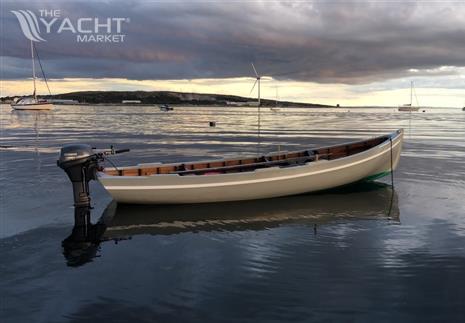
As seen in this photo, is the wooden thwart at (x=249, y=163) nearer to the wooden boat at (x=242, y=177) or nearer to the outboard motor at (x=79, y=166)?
the wooden boat at (x=242, y=177)

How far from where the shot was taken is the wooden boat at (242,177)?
13.5 meters

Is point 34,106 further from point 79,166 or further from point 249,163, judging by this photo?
point 79,166

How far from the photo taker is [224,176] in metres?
13.9

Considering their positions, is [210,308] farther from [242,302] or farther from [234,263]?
[234,263]

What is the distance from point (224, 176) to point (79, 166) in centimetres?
442

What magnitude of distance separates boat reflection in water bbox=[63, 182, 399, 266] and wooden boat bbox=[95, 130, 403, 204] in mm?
363

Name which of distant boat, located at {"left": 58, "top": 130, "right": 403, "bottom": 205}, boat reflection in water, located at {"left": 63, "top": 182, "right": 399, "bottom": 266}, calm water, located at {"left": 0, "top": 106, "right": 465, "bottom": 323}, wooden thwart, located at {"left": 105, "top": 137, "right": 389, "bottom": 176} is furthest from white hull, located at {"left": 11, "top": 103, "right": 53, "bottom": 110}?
boat reflection in water, located at {"left": 63, "top": 182, "right": 399, "bottom": 266}

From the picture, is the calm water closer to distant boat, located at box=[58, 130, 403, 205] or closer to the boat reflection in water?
the boat reflection in water

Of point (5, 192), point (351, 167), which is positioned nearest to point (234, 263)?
point (351, 167)

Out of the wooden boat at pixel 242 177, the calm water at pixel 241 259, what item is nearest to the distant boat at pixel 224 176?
the wooden boat at pixel 242 177

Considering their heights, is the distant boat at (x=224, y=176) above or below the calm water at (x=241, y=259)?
above

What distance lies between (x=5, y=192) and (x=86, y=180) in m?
4.91

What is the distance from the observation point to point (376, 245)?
1040 centimetres

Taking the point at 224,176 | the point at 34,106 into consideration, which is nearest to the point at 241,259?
the point at 224,176
